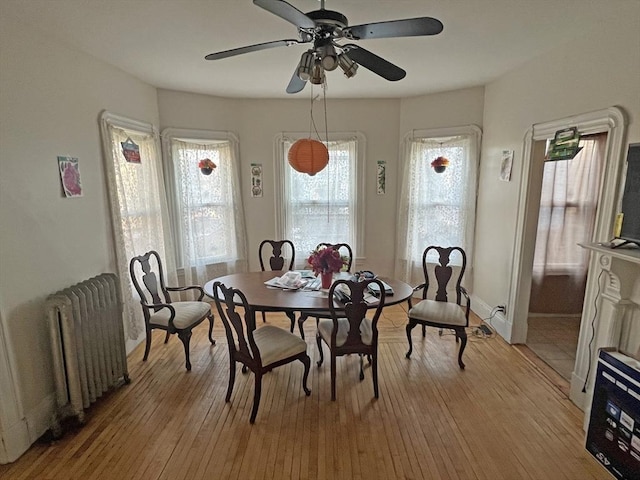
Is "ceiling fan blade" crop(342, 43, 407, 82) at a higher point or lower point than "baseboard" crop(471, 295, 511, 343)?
higher

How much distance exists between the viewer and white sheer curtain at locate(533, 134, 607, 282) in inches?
146

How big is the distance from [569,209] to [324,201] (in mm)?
2762

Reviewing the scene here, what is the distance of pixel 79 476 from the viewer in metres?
1.98

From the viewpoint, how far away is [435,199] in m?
4.40

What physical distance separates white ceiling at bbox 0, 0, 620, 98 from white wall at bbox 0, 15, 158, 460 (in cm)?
21

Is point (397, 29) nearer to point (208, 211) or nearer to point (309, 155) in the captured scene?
point (309, 155)

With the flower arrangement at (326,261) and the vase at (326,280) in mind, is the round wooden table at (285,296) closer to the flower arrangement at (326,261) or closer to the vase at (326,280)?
the vase at (326,280)

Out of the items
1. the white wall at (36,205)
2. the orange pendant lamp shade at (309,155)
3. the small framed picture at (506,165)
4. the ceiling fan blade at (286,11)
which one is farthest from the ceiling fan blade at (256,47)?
the small framed picture at (506,165)

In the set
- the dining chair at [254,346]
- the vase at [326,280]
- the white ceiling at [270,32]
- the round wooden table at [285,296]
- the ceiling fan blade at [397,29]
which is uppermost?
the white ceiling at [270,32]

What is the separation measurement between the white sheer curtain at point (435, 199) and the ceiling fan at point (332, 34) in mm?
2239

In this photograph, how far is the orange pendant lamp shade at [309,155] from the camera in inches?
111

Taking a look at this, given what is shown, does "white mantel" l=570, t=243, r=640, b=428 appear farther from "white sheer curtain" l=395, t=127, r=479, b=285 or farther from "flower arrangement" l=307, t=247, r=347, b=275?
"white sheer curtain" l=395, t=127, r=479, b=285

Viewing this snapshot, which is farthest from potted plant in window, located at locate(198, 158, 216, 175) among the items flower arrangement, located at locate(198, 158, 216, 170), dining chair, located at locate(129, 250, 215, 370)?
dining chair, located at locate(129, 250, 215, 370)

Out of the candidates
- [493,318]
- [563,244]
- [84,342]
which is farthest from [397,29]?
[563,244]
